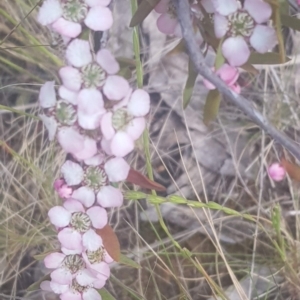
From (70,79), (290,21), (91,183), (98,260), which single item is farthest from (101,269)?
(290,21)

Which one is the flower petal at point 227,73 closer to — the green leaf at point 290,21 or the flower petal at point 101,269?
the green leaf at point 290,21

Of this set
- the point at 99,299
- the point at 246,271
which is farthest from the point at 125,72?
the point at 246,271

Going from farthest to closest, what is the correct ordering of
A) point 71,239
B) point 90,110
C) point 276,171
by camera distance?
point 276,171 < point 71,239 < point 90,110

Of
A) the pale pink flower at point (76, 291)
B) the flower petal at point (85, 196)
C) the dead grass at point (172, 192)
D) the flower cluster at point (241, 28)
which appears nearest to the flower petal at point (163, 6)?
the flower cluster at point (241, 28)

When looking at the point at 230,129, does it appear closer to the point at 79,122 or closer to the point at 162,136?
the point at 162,136

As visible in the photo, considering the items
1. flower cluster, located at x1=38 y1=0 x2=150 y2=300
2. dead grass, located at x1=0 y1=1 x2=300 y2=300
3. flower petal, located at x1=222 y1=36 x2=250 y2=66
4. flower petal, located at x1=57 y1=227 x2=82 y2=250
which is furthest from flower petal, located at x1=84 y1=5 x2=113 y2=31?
dead grass, located at x1=0 y1=1 x2=300 y2=300

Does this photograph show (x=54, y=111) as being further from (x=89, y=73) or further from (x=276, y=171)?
(x=276, y=171)
